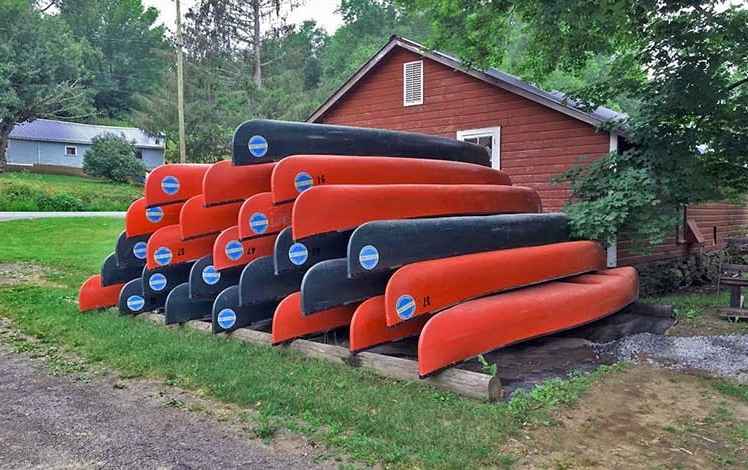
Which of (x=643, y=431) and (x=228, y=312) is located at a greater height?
(x=228, y=312)

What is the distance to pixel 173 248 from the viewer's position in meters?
6.57

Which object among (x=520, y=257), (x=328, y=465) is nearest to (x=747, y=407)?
Answer: (x=520, y=257)

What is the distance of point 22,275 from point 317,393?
24.4 feet

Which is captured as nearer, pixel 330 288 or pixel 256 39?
pixel 330 288

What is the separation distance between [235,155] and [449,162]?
9.36 feet

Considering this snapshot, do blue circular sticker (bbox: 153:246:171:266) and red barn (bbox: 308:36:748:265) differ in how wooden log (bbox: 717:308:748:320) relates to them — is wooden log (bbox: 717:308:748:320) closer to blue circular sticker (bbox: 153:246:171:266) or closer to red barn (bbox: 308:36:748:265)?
red barn (bbox: 308:36:748:265)

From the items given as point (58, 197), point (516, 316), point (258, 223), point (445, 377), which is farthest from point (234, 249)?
point (58, 197)

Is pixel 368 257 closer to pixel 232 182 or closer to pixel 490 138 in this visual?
pixel 232 182

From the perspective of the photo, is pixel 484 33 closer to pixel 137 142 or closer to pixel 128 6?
pixel 137 142

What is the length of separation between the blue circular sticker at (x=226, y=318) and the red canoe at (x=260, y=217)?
2.73 feet

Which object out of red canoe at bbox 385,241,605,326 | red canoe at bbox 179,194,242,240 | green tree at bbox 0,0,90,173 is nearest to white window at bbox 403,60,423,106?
red canoe at bbox 385,241,605,326

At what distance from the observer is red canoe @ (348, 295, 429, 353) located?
493cm

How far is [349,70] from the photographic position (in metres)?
40.0

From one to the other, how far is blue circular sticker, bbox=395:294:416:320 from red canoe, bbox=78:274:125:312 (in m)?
4.22
